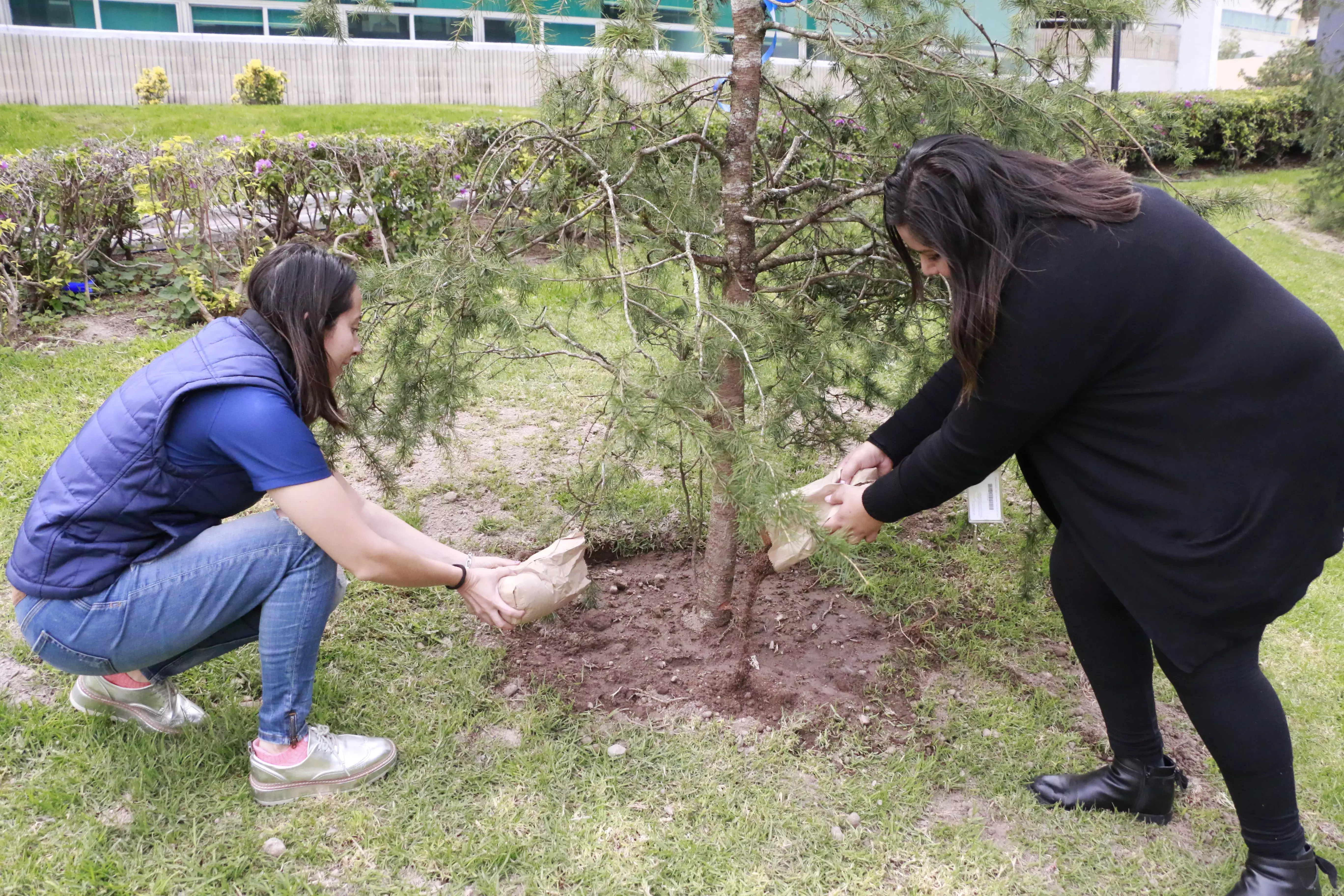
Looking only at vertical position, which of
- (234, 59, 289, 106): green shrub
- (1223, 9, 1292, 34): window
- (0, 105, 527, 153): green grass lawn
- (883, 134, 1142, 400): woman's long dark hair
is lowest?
(883, 134, 1142, 400): woman's long dark hair

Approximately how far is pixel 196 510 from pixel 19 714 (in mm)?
852

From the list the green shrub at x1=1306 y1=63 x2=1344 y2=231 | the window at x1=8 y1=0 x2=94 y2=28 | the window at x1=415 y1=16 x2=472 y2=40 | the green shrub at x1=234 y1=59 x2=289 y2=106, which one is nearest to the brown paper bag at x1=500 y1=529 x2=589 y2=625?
the green shrub at x1=1306 y1=63 x2=1344 y2=231

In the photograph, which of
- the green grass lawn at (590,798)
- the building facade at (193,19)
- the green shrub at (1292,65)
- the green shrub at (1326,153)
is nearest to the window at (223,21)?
the building facade at (193,19)

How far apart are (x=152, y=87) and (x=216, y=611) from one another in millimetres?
16233

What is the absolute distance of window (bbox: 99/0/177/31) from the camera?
16.9 meters

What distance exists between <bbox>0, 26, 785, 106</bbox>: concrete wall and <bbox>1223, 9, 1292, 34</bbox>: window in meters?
23.6

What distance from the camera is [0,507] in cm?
334

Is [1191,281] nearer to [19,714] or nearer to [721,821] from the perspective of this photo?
[721,821]

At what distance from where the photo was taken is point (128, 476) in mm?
1843

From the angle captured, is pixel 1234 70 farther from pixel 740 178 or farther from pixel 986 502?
pixel 986 502

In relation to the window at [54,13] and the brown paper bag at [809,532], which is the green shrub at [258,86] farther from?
the brown paper bag at [809,532]

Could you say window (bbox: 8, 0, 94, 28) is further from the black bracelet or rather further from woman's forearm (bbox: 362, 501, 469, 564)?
the black bracelet

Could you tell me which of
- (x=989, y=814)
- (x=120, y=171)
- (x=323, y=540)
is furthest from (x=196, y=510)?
(x=120, y=171)

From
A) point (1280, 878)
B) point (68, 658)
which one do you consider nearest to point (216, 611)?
point (68, 658)
